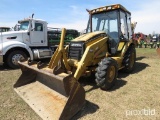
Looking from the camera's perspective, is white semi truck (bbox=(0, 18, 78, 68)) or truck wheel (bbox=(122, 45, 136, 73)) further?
white semi truck (bbox=(0, 18, 78, 68))


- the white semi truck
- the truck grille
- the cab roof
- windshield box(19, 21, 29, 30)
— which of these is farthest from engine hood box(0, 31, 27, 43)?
the truck grille

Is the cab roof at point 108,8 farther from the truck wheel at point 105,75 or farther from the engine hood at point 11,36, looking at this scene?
the engine hood at point 11,36

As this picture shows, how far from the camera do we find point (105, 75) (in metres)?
4.92

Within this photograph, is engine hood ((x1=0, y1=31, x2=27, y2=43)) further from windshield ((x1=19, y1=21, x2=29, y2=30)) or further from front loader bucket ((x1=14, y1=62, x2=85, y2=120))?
front loader bucket ((x1=14, y1=62, x2=85, y2=120))

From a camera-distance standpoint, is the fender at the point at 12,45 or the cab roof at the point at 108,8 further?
the fender at the point at 12,45

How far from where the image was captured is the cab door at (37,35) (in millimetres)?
9805

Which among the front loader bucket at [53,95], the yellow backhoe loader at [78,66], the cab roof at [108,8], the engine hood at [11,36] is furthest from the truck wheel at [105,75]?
the engine hood at [11,36]

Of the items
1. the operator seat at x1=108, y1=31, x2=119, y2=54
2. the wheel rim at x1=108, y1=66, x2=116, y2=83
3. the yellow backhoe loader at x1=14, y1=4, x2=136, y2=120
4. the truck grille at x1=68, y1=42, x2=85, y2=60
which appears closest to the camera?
the yellow backhoe loader at x1=14, y1=4, x2=136, y2=120

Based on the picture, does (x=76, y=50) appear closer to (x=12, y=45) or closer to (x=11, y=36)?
(x=12, y=45)

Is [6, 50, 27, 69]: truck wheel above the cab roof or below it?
below

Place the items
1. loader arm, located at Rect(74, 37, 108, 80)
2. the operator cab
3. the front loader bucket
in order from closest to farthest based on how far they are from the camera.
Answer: the front loader bucket, loader arm, located at Rect(74, 37, 108, 80), the operator cab

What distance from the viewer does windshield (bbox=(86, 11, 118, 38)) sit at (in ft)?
21.9

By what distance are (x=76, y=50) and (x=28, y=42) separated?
4699mm

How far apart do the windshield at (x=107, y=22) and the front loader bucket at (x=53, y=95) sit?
297 cm
